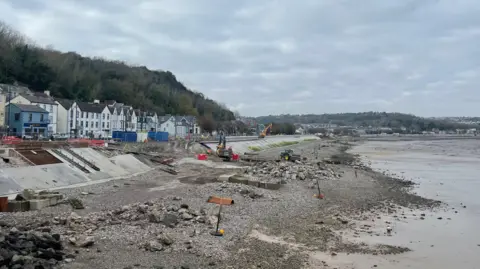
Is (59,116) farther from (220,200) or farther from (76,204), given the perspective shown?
(220,200)

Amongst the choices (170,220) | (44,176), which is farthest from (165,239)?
(44,176)

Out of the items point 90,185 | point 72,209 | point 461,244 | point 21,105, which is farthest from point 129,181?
point 21,105

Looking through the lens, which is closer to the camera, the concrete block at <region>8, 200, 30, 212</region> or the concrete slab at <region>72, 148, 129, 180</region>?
the concrete block at <region>8, 200, 30, 212</region>

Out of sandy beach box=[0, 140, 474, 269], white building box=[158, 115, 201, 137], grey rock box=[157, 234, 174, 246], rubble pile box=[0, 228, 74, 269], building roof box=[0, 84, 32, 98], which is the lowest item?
sandy beach box=[0, 140, 474, 269]

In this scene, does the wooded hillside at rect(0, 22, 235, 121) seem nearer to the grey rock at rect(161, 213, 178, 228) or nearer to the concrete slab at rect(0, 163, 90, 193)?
the concrete slab at rect(0, 163, 90, 193)

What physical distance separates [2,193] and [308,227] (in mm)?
17714

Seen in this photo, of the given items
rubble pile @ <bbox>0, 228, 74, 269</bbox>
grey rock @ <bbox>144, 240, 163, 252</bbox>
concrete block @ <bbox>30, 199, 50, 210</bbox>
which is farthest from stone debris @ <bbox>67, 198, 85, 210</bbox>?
grey rock @ <bbox>144, 240, 163, 252</bbox>

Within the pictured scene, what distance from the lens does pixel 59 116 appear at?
253ft

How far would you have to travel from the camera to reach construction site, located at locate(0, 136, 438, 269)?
44.7 feet

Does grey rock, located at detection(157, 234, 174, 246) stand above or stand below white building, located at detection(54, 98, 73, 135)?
below

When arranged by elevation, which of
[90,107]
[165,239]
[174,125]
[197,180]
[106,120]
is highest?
[90,107]

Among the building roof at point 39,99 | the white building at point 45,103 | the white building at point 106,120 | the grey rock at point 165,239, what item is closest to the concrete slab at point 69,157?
the grey rock at point 165,239

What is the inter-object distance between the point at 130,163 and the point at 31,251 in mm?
29120

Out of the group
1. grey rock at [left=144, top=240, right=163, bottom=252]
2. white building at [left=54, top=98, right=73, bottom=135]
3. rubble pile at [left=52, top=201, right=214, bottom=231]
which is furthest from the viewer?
white building at [left=54, top=98, right=73, bottom=135]
